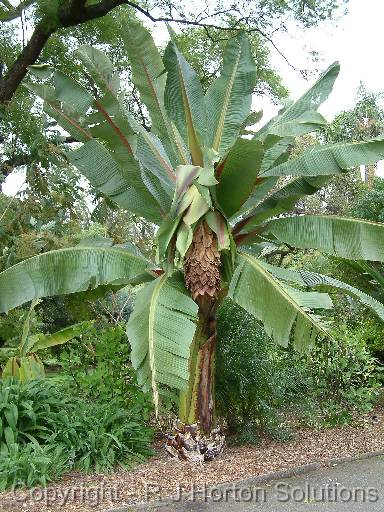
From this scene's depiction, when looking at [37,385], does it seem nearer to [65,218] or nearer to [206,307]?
[206,307]

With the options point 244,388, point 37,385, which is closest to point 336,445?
point 244,388

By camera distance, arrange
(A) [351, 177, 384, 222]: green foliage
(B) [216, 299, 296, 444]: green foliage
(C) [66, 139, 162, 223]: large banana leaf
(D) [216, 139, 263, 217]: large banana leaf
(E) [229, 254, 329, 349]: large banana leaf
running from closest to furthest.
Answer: (E) [229, 254, 329, 349]: large banana leaf < (D) [216, 139, 263, 217]: large banana leaf < (C) [66, 139, 162, 223]: large banana leaf < (B) [216, 299, 296, 444]: green foliage < (A) [351, 177, 384, 222]: green foliage

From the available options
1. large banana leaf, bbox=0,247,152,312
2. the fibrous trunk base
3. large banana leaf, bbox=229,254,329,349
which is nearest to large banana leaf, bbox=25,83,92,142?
large banana leaf, bbox=0,247,152,312

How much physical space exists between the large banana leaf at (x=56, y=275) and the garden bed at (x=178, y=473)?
73.6 inches

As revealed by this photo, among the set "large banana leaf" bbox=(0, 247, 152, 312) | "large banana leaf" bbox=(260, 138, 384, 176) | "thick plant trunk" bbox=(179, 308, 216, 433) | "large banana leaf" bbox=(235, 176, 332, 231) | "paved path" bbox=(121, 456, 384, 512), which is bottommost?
"paved path" bbox=(121, 456, 384, 512)

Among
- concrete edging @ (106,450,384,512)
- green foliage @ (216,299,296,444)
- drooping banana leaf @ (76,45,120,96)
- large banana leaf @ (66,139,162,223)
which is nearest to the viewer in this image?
concrete edging @ (106,450,384,512)

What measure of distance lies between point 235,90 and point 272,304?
2.47 metres

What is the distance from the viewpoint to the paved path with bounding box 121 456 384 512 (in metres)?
4.98

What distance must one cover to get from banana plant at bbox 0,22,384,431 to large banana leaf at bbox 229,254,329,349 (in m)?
0.01

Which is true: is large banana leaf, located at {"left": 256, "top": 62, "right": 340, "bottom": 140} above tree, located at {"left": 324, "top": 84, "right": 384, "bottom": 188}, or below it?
below

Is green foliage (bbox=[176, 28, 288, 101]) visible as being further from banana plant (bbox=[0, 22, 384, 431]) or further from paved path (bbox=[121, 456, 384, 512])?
paved path (bbox=[121, 456, 384, 512])

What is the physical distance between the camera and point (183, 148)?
662 centimetres

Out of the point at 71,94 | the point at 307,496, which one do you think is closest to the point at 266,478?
the point at 307,496

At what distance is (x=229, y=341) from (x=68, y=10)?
Answer: 804 centimetres
